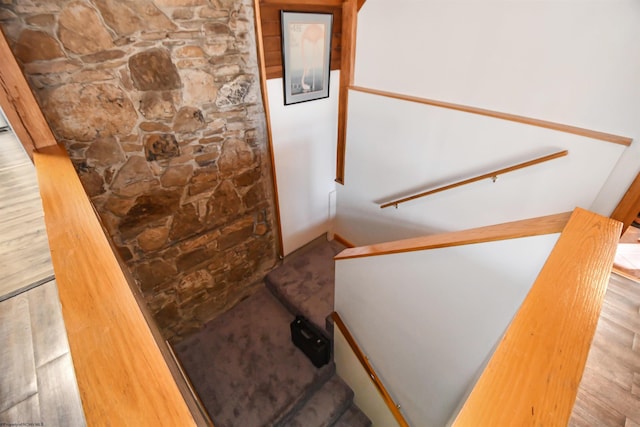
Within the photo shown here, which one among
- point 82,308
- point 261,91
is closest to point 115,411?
point 82,308

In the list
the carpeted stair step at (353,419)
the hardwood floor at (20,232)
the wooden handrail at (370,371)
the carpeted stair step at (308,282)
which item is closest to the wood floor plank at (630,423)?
the wooden handrail at (370,371)

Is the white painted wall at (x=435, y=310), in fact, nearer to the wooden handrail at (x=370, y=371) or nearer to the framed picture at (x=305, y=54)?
the wooden handrail at (x=370, y=371)

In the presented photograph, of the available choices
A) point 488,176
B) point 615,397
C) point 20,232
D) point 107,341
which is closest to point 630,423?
point 615,397

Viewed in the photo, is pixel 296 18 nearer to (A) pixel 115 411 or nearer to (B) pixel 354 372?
(A) pixel 115 411

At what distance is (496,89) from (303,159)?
1.69 meters

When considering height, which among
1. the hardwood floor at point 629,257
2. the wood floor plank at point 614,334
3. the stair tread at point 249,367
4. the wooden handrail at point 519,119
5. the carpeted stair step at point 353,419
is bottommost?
the carpeted stair step at point 353,419

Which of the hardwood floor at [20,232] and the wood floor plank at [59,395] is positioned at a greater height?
the wood floor plank at [59,395]

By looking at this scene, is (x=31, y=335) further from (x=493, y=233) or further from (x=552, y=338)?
(x=493, y=233)

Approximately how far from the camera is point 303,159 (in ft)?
9.18

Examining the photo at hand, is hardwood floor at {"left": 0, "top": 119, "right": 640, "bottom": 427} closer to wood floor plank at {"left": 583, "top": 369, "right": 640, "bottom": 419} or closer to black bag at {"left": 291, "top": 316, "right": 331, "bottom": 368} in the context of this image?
wood floor plank at {"left": 583, "top": 369, "right": 640, "bottom": 419}

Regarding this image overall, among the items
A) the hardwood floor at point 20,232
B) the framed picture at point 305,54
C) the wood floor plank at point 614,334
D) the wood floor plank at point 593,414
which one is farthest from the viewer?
the framed picture at point 305,54

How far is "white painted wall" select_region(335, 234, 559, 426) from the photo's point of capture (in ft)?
3.33

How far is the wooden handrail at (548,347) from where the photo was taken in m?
0.51

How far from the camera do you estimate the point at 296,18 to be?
2.17 m
